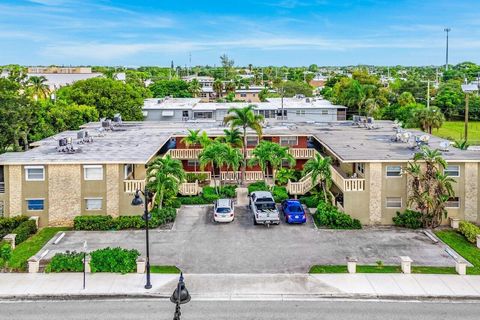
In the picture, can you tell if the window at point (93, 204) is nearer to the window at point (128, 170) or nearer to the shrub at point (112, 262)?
the window at point (128, 170)

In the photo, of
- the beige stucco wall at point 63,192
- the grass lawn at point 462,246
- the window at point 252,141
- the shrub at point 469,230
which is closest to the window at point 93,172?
the beige stucco wall at point 63,192

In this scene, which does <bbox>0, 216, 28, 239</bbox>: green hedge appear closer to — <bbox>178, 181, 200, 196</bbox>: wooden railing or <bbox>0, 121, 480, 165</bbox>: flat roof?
<bbox>0, 121, 480, 165</bbox>: flat roof

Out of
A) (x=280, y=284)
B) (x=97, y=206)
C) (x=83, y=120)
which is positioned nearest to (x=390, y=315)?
(x=280, y=284)

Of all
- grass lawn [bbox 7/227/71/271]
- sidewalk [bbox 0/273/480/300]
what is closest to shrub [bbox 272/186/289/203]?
sidewalk [bbox 0/273/480/300]

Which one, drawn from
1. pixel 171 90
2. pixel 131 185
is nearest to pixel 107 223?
pixel 131 185

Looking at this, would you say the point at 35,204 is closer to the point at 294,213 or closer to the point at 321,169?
the point at 294,213
